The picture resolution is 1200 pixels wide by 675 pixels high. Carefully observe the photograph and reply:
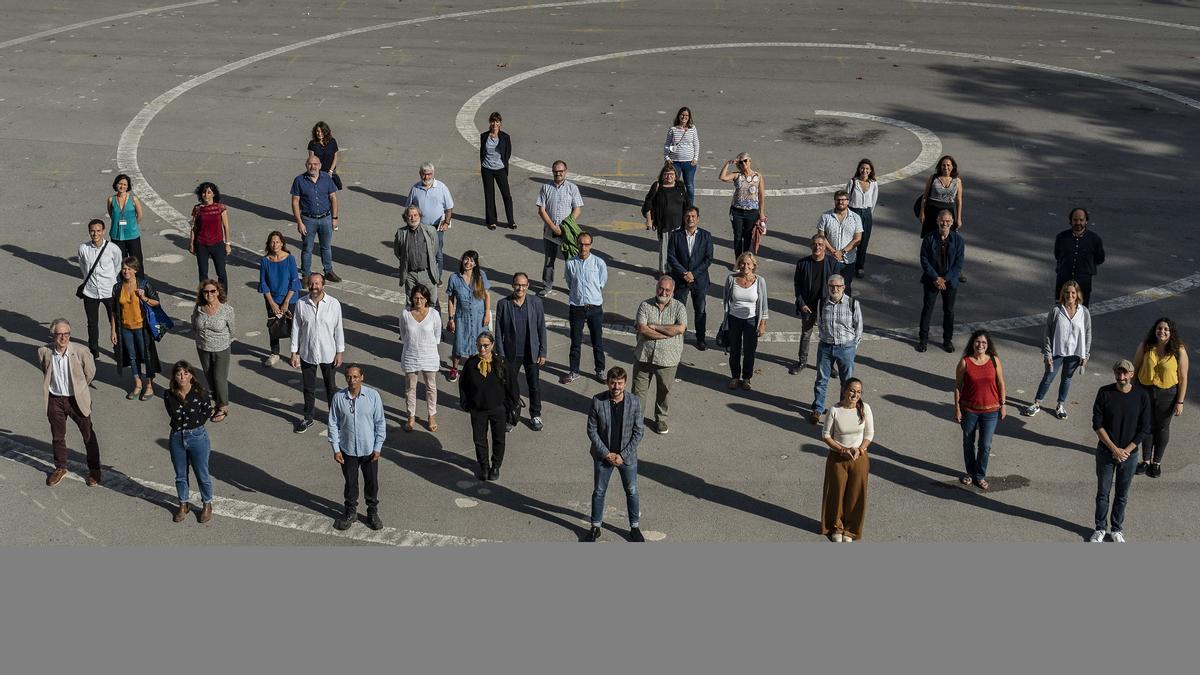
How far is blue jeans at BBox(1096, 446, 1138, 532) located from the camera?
Answer: 36.0 ft

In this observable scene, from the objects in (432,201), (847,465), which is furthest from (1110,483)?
(432,201)

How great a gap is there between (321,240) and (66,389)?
545cm

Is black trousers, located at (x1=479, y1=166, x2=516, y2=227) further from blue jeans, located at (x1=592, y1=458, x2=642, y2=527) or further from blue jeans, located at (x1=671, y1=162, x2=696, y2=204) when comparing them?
blue jeans, located at (x1=592, y1=458, x2=642, y2=527)

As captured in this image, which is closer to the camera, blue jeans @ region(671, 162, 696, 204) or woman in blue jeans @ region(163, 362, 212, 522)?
woman in blue jeans @ region(163, 362, 212, 522)

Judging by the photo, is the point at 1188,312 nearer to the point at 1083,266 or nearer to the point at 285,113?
the point at 1083,266

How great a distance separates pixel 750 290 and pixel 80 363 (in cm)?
624

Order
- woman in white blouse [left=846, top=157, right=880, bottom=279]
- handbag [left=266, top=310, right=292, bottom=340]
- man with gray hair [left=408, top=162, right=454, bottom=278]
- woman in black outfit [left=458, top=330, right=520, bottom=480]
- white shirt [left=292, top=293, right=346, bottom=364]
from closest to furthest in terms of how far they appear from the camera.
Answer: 1. woman in black outfit [left=458, top=330, right=520, bottom=480]
2. white shirt [left=292, top=293, right=346, bottom=364]
3. handbag [left=266, top=310, right=292, bottom=340]
4. woman in white blouse [left=846, top=157, right=880, bottom=279]
5. man with gray hair [left=408, top=162, right=454, bottom=278]

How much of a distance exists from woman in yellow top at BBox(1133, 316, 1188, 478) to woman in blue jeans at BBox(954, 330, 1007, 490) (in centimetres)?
133

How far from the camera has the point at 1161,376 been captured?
12.0m

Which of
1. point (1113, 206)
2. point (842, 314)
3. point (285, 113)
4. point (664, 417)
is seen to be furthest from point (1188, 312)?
point (285, 113)

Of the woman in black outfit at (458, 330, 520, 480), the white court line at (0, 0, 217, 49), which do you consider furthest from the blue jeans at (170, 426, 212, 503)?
the white court line at (0, 0, 217, 49)

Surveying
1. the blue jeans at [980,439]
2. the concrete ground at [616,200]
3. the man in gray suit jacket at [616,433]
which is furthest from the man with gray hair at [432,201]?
the blue jeans at [980,439]

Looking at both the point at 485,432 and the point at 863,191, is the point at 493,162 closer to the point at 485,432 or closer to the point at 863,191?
the point at 863,191

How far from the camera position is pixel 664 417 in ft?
43.2
